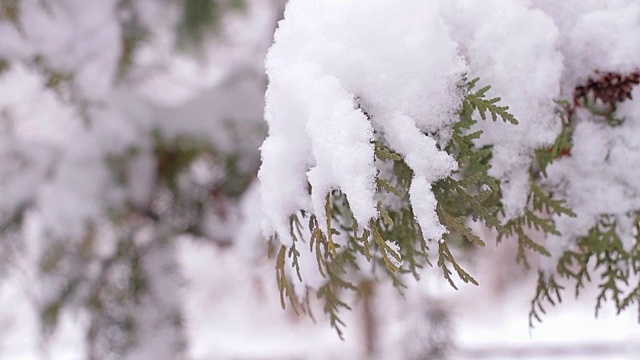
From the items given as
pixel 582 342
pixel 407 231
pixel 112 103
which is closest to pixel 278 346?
pixel 582 342

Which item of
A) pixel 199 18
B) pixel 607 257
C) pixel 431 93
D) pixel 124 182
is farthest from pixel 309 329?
pixel 431 93

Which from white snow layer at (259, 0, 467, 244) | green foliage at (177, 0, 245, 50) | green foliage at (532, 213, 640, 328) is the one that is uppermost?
green foliage at (177, 0, 245, 50)

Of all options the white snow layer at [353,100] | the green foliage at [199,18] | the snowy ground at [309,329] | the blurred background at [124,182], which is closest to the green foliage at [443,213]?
the white snow layer at [353,100]

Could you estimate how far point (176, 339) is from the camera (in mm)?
2848

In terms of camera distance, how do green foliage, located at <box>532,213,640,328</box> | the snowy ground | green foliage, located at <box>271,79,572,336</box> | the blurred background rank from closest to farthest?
green foliage, located at <box>271,79,572,336</box> → green foliage, located at <box>532,213,640,328</box> → the blurred background → the snowy ground

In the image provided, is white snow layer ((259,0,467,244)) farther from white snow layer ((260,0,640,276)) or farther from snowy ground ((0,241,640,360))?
snowy ground ((0,241,640,360))

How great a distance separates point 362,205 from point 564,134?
0.32 metres

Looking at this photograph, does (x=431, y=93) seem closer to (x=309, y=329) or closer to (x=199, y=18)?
(x=199, y=18)

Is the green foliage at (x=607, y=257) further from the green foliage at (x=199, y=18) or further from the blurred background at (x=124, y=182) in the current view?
the green foliage at (x=199, y=18)

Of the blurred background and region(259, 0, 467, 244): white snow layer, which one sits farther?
the blurred background

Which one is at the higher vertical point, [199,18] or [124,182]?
[199,18]

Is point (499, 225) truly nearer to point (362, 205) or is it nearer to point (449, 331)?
point (362, 205)

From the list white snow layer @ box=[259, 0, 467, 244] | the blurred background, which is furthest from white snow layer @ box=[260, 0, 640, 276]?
the blurred background

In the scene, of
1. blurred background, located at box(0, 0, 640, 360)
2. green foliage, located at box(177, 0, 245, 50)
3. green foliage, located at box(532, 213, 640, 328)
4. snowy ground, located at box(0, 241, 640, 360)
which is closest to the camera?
green foliage, located at box(532, 213, 640, 328)
